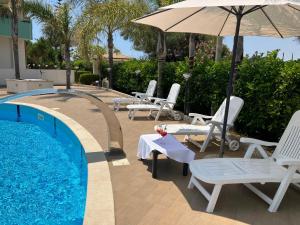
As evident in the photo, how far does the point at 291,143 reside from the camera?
4.30 metres

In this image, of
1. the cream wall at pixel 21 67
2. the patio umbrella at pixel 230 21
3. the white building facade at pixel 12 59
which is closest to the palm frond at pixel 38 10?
the white building facade at pixel 12 59

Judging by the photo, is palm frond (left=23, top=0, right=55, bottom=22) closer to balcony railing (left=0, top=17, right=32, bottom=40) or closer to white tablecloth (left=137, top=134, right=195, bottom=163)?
balcony railing (left=0, top=17, right=32, bottom=40)

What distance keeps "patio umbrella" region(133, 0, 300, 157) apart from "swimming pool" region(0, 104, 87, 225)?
2658 millimetres

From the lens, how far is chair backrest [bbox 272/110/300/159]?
166 inches

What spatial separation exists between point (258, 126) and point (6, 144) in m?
6.38

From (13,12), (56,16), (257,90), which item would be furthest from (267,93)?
(13,12)

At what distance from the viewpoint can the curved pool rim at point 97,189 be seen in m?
3.45

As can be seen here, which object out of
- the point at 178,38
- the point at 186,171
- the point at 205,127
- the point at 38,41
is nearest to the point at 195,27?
the point at 205,127

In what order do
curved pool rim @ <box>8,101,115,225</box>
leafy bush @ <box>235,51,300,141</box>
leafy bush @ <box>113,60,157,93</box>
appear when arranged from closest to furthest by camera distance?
1. curved pool rim @ <box>8,101,115,225</box>
2. leafy bush @ <box>235,51,300,141</box>
3. leafy bush @ <box>113,60,157,93</box>

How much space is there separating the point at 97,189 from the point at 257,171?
7.09 ft

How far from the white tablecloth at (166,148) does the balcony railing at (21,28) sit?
2003cm

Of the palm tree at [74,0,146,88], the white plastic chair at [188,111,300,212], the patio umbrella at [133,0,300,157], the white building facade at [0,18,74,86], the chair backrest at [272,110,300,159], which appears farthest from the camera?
the white building facade at [0,18,74,86]

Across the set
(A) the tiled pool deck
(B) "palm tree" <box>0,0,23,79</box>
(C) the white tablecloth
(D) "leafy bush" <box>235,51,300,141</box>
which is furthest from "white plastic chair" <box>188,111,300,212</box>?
(B) "palm tree" <box>0,0,23,79</box>

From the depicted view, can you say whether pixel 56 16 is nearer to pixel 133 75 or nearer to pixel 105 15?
pixel 105 15
